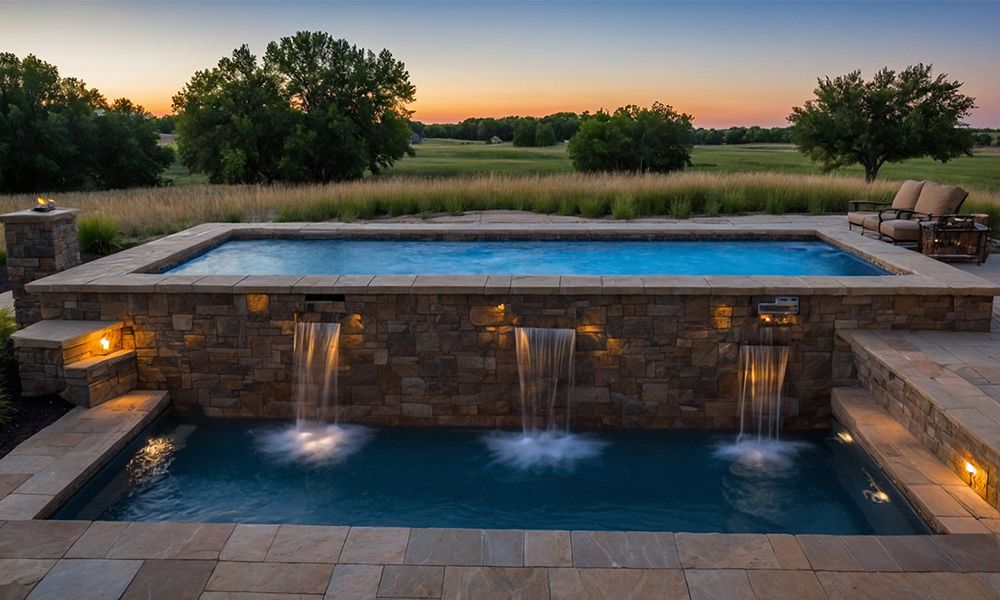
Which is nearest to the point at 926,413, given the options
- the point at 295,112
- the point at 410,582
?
the point at 410,582

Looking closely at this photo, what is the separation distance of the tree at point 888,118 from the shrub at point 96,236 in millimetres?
20821

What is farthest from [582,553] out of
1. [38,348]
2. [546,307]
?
[38,348]

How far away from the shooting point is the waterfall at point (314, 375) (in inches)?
249

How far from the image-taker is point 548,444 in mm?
5953

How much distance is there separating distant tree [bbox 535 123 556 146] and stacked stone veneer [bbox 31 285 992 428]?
47.8 m

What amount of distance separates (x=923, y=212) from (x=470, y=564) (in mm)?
8753

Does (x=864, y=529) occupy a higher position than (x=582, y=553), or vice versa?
(x=582, y=553)

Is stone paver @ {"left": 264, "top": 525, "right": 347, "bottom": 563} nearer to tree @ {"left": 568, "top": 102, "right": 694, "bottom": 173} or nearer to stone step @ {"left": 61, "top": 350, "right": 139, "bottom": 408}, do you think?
stone step @ {"left": 61, "top": 350, "right": 139, "bottom": 408}

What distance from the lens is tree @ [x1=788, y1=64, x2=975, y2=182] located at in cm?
2273

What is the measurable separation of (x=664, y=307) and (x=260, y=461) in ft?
11.6

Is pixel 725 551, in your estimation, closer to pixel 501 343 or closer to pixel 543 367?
pixel 543 367

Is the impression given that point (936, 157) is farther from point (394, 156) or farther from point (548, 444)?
point (548, 444)

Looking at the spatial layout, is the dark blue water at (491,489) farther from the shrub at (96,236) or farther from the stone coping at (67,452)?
the shrub at (96,236)

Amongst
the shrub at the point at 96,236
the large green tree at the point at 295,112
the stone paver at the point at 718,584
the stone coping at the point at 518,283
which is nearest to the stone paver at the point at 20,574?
the stone coping at the point at 518,283
